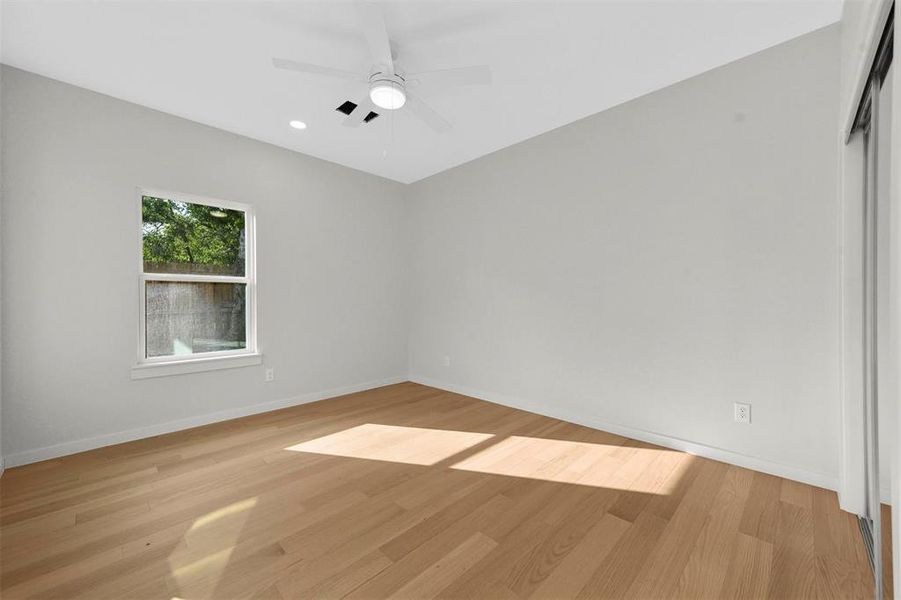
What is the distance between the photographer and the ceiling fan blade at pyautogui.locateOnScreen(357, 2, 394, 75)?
5.50ft

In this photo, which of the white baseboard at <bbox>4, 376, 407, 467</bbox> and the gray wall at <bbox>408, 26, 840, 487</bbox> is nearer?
the gray wall at <bbox>408, 26, 840, 487</bbox>

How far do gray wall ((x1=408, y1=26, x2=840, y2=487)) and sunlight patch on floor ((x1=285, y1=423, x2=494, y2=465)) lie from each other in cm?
101

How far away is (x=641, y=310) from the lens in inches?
113

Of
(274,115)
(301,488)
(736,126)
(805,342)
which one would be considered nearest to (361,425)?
(301,488)

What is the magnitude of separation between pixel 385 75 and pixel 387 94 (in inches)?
4.9

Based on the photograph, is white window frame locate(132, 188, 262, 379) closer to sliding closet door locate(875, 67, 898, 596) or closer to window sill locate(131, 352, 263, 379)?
window sill locate(131, 352, 263, 379)

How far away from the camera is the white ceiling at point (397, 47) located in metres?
2.03

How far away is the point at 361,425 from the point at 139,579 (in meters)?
1.85

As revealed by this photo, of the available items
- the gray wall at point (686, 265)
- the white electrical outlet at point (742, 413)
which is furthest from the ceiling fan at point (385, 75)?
the white electrical outlet at point (742, 413)

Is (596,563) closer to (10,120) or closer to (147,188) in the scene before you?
(147,188)

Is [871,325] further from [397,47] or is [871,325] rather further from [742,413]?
[397,47]

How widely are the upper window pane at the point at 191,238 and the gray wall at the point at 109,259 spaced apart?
14 cm

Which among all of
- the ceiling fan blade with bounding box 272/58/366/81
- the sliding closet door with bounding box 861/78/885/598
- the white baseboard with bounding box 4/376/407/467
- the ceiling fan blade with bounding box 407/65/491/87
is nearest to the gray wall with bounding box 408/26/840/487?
the sliding closet door with bounding box 861/78/885/598

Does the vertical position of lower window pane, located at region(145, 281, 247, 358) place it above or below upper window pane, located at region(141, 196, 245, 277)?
below
